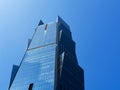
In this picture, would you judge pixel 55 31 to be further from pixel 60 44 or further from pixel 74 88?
pixel 74 88

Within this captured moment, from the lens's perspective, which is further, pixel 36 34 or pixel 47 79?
pixel 36 34


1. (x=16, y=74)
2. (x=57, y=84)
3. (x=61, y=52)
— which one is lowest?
(x=57, y=84)

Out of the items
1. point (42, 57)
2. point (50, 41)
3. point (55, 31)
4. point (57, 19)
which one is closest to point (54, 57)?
point (42, 57)

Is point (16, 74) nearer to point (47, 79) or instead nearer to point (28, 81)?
point (28, 81)

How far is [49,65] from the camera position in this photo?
133875 mm

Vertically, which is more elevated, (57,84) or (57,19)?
(57,19)

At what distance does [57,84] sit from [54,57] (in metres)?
18.3

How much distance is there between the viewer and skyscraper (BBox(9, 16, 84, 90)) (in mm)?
127369

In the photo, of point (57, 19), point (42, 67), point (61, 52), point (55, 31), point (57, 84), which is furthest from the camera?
point (57, 19)

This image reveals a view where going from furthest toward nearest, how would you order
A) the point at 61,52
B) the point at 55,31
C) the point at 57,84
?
the point at 55,31 → the point at 61,52 → the point at 57,84

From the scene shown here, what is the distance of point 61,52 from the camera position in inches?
5674

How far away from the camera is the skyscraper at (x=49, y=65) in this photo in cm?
12737

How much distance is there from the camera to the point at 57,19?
174 meters

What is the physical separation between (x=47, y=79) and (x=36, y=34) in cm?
4400
